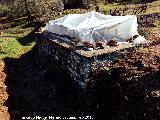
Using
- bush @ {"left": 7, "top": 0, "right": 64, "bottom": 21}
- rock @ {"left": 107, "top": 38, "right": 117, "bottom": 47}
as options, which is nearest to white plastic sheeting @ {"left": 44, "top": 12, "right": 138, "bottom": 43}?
rock @ {"left": 107, "top": 38, "right": 117, "bottom": 47}

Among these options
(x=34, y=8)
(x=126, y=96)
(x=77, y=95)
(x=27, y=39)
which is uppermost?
(x=34, y=8)

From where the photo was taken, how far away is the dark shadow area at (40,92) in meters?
18.3

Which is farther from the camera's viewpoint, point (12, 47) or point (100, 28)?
point (12, 47)

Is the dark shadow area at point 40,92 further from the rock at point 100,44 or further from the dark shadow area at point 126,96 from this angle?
the rock at point 100,44

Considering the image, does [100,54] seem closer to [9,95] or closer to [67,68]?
[67,68]

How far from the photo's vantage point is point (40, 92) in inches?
824

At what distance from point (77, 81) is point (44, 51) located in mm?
7397

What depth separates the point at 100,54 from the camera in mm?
18281

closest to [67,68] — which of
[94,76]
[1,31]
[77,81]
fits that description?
[77,81]

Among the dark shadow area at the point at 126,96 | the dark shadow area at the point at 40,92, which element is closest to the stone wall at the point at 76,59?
the dark shadow area at the point at 40,92

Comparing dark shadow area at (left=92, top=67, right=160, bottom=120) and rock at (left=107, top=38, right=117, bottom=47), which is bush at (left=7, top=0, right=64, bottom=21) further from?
dark shadow area at (left=92, top=67, right=160, bottom=120)


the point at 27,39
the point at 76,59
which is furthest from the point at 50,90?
the point at 27,39

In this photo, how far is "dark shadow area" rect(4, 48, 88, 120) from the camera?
18312 millimetres

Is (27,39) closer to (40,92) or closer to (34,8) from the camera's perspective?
(34,8)
